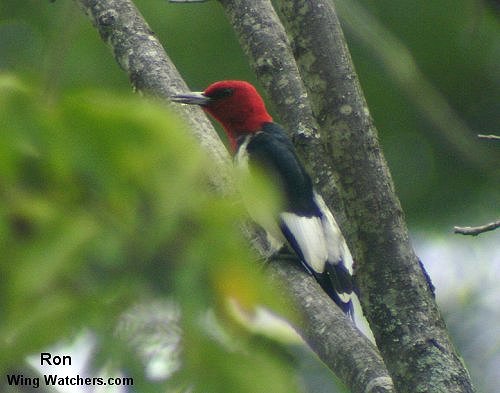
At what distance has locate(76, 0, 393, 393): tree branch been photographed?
2.27 metres

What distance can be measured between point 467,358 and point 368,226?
3.02 meters

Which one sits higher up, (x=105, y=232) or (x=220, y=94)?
(x=105, y=232)

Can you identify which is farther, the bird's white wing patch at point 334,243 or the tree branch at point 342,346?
the bird's white wing patch at point 334,243

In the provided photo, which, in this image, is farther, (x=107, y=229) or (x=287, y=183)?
(x=287, y=183)

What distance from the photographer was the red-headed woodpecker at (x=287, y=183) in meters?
3.58

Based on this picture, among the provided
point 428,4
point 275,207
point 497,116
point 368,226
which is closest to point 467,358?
A: point 497,116

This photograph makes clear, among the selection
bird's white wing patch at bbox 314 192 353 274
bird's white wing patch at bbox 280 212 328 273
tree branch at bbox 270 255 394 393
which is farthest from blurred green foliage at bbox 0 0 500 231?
tree branch at bbox 270 255 394 393

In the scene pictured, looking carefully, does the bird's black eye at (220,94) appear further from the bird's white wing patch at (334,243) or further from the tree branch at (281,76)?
the tree branch at (281,76)

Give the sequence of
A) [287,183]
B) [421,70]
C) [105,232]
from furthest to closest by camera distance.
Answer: [421,70], [287,183], [105,232]

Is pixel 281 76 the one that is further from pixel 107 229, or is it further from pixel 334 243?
pixel 107 229

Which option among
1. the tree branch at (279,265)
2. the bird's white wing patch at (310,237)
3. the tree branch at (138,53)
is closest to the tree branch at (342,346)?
the tree branch at (279,265)

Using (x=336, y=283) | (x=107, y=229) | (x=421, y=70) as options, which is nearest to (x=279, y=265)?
(x=336, y=283)

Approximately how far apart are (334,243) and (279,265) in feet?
3.37

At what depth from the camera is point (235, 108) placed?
4.45 metres
